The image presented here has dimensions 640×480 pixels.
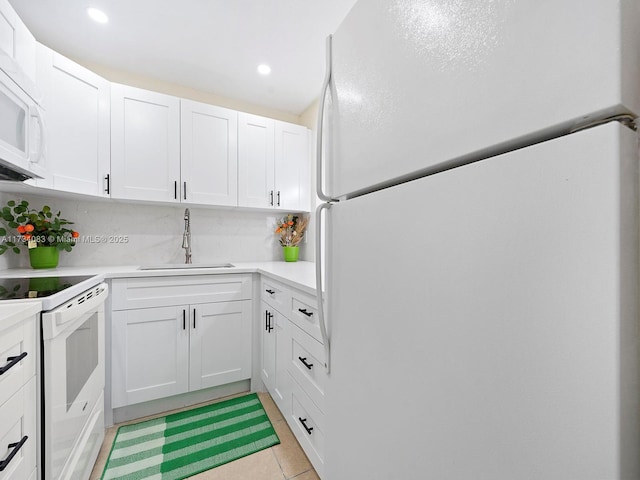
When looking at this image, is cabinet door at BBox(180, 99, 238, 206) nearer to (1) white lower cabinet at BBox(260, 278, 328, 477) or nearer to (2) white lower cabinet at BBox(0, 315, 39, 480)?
(1) white lower cabinet at BBox(260, 278, 328, 477)

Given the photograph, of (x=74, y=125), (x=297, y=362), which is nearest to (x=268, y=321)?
(x=297, y=362)

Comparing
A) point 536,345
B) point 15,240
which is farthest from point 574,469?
point 15,240

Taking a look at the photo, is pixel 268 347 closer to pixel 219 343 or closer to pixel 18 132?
pixel 219 343

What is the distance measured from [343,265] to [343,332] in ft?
0.71

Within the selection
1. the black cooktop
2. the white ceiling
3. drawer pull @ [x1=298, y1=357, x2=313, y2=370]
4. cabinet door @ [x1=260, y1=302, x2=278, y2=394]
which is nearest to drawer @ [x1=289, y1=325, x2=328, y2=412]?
drawer pull @ [x1=298, y1=357, x2=313, y2=370]

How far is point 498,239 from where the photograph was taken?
0.45 metres

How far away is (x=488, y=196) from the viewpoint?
1.50ft

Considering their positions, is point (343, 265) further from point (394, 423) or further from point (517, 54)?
point (517, 54)

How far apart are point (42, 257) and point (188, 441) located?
153 centimetres

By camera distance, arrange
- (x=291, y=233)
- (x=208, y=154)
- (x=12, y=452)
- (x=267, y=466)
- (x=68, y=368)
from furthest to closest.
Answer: (x=291, y=233) < (x=208, y=154) < (x=267, y=466) < (x=68, y=368) < (x=12, y=452)

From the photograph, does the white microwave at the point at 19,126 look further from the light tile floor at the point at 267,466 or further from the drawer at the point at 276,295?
the light tile floor at the point at 267,466

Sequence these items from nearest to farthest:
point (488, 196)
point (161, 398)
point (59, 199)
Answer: point (488, 196) < point (161, 398) < point (59, 199)

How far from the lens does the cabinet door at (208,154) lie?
7.13ft

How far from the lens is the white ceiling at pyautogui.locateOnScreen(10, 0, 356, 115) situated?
1.59m
